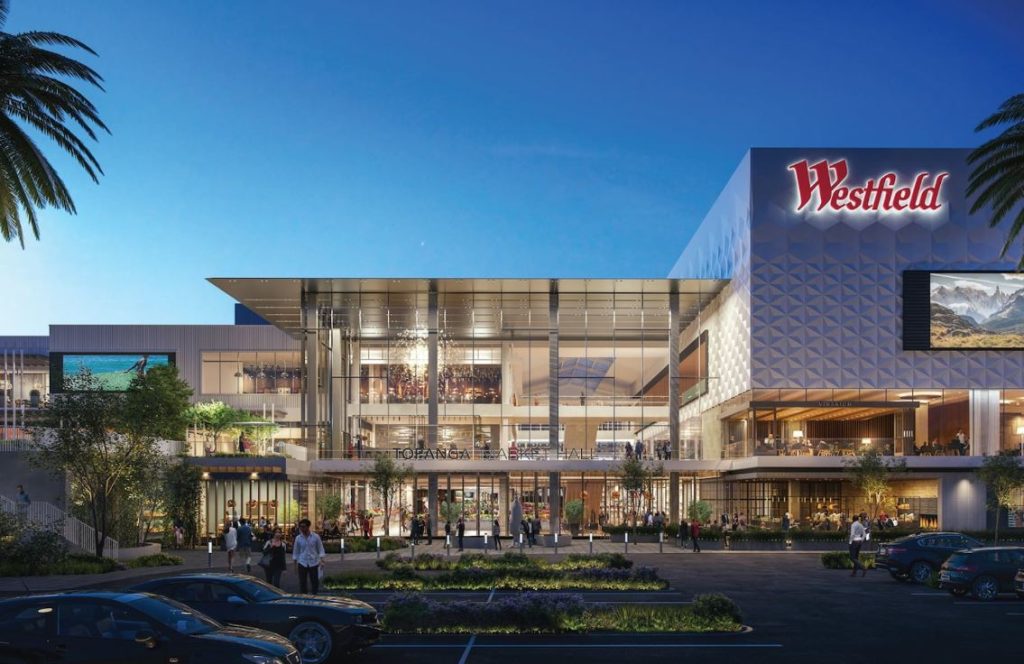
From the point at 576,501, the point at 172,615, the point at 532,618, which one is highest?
the point at 172,615

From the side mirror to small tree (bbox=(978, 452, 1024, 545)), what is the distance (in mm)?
42604

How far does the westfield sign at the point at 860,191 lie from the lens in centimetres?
5344

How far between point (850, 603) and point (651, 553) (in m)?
21.2

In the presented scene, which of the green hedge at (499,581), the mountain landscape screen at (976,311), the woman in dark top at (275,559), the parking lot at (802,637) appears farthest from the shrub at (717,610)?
the mountain landscape screen at (976,311)

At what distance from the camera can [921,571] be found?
29641 mm

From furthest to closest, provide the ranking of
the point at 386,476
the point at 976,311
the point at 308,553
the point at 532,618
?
the point at 976,311
the point at 386,476
the point at 308,553
the point at 532,618

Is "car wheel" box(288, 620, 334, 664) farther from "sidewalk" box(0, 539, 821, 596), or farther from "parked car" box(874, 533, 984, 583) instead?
"parked car" box(874, 533, 984, 583)

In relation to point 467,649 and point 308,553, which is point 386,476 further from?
point 467,649

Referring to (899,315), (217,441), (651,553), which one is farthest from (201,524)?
(899,315)

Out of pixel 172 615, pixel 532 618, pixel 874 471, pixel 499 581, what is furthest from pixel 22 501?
pixel 874 471

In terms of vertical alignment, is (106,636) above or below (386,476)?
above

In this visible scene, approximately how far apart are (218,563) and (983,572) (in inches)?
1010

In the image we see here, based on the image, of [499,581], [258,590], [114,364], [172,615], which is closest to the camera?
[172,615]

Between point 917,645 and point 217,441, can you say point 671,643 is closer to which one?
point 917,645
